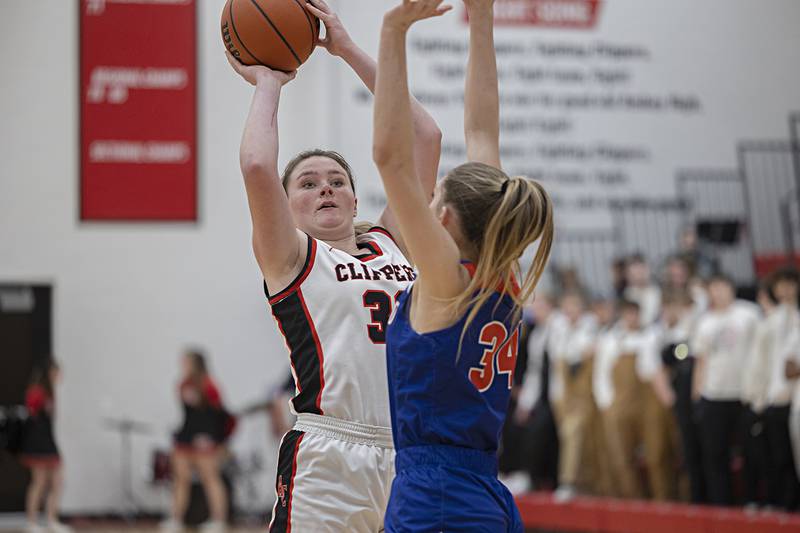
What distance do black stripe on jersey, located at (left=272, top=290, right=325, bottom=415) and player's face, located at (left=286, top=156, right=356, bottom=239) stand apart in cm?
29

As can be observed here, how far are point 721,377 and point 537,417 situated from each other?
2.35 m

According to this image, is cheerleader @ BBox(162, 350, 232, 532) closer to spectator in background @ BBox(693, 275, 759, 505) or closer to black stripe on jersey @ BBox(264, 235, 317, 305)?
spectator in background @ BBox(693, 275, 759, 505)

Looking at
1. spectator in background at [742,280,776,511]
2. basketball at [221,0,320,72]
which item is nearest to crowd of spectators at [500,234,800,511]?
spectator in background at [742,280,776,511]

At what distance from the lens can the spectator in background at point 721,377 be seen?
876 centimetres

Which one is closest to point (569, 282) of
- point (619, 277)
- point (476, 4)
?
point (619, 277)

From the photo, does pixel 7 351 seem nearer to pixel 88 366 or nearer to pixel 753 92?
pixel 88 366

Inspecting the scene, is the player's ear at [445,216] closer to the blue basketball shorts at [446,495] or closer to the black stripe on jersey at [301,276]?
the blue basketball shorts at [446,495]

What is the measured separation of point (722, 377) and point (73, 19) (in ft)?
28.7

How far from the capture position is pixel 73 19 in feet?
45.4

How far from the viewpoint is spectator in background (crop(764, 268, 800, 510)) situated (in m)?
8.23

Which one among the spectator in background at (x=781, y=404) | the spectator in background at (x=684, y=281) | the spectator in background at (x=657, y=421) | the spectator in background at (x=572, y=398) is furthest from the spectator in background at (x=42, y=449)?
the spectator in background at (x=781, y=404)

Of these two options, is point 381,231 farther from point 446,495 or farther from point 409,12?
point 446,495

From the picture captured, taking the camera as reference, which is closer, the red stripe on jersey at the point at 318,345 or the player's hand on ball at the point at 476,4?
the player's hand on ball at the point at 476,4

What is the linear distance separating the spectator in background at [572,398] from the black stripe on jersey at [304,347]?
726 centimetres
